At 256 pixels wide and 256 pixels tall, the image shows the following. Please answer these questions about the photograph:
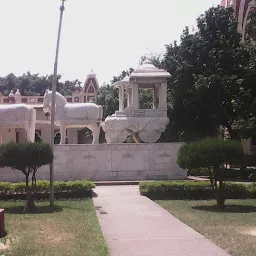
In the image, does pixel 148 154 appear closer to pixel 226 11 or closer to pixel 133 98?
pixel 133 98

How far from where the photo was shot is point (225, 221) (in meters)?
10.7

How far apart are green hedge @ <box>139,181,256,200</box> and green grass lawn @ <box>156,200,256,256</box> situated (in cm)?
68

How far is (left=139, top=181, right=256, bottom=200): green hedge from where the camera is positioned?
605 inches

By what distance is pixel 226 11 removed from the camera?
2444 centimetres

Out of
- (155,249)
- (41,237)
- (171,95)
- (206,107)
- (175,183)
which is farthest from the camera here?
(171,95)

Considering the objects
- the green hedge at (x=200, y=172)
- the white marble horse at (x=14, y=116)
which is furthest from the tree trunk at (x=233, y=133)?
the white marble horse at (x=14, y=116)

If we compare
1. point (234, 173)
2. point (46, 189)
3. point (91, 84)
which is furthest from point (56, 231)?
point (91, 84)

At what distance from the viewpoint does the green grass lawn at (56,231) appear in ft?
24.7

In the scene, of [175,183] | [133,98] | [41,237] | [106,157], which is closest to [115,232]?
[41,237]

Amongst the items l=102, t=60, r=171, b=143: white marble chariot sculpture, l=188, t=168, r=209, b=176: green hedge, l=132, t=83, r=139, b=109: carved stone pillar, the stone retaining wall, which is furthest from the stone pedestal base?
l=188, t=168, r=209, b=176: green hedge

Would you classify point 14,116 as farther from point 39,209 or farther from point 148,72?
point 39,209

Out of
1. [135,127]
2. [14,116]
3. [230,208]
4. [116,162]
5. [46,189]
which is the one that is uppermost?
[14,116]

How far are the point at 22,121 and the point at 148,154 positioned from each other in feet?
18.1

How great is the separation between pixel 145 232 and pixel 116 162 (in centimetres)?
1035
